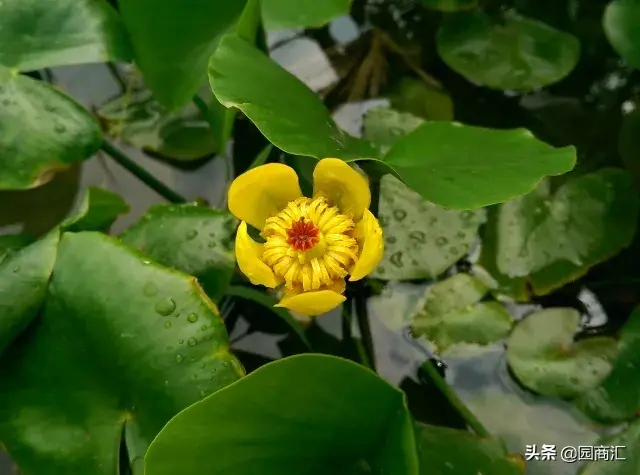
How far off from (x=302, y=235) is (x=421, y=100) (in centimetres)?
47

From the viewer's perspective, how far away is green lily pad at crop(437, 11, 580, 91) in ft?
2.92

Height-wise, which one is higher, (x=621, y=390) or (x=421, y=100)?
(x=421, y=100)

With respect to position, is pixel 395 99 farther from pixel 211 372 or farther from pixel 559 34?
pixel 211 372

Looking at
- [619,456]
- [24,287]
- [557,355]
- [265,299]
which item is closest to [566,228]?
[557,355]

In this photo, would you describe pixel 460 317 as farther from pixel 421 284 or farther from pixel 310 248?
pixel 310 248

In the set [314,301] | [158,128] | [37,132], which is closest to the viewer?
[314,301]

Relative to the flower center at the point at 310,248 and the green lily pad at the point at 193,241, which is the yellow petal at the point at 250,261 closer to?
the flower center at the point at 310,248

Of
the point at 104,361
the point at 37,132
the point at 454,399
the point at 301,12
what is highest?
the point at 301,12

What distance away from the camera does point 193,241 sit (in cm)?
68

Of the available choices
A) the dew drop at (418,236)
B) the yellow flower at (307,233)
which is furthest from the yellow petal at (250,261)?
the dew drop at (418,236)

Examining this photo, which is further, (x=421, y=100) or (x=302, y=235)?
(x=421, y=100)

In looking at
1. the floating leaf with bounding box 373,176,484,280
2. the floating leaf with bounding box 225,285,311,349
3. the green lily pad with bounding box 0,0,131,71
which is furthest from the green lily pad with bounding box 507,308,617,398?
the green lily pad with bounding box 0,0,131,71

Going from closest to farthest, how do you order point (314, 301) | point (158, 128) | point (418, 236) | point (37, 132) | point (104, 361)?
point (314, 301) → point (104, 361) → point (37, 132) → point (418, 236) → point (158, 128)

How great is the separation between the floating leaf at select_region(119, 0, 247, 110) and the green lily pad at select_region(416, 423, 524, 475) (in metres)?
0.44
